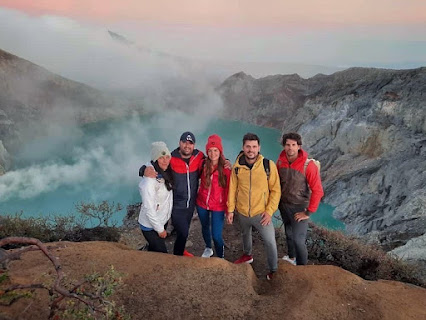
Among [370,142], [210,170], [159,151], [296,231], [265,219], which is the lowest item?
[370,142]

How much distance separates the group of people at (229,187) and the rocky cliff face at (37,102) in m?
68.5

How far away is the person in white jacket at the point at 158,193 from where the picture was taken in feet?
18.5

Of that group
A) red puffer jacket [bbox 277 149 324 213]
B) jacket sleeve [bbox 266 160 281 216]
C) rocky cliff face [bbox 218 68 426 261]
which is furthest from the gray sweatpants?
rocky cliff face [bbox 218 68 426 261]

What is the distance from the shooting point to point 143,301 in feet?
16.7

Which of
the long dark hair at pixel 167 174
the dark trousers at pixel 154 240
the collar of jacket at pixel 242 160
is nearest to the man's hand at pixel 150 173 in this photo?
the long dark hair at pixel 167 174

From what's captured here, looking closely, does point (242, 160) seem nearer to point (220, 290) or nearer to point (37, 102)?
point (220, 290)

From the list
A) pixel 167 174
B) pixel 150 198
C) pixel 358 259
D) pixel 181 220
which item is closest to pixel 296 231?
pixel 181 220

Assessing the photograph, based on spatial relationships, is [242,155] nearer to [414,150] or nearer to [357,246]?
[357,246]

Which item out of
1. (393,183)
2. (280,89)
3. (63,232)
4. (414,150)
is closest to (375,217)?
(393,183)

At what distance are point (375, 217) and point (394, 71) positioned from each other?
92.3 feet

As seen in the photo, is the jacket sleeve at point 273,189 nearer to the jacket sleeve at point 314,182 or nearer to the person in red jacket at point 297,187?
the person in red jacket at point 297,187

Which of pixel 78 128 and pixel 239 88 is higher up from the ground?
pixel 239 88

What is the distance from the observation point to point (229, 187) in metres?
6.00

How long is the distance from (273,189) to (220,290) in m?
1.79
